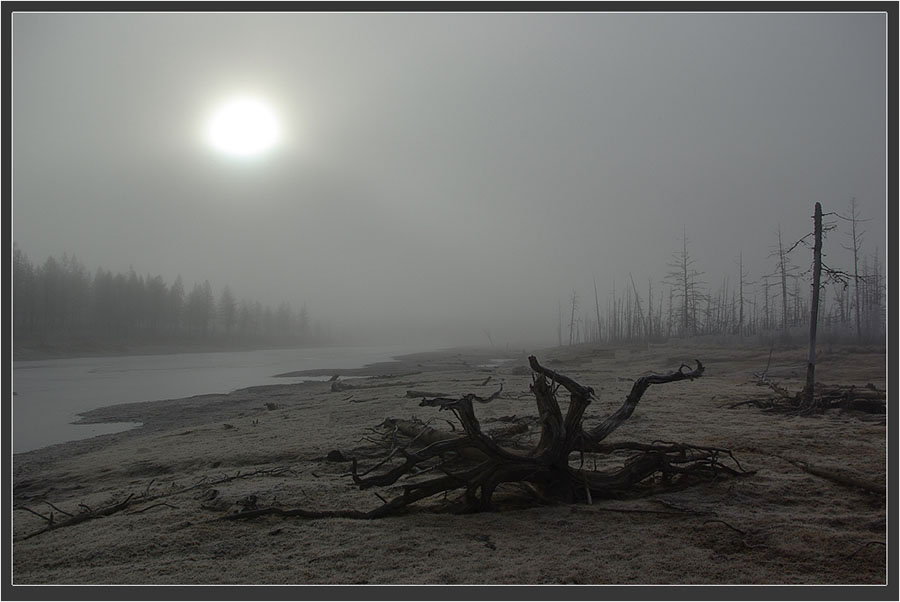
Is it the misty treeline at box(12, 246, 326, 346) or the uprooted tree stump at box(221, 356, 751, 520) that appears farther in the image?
the misty treeline at box(12, 246, 326, 346)

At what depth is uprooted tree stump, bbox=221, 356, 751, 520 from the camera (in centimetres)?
332

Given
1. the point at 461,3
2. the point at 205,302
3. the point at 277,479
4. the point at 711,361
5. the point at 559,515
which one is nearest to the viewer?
the point at 461,3

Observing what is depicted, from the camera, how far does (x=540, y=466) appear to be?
348 cm

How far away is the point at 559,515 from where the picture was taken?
323cm

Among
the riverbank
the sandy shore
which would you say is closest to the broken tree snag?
the sandy shore

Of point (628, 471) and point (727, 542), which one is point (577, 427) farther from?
point (727, 542)

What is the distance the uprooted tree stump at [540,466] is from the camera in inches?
131

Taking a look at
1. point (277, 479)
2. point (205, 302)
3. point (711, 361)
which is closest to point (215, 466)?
point (277, 479)

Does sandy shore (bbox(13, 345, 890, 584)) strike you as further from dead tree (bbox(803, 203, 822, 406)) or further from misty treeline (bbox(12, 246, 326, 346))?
misty treeline (bbox(12, 246, 326, 346))

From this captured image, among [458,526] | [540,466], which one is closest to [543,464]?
[540,466]

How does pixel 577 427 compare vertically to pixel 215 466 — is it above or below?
above

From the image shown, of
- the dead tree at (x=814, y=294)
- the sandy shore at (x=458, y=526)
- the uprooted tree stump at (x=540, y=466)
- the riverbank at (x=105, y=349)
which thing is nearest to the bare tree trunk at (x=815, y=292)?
the dead tree at (x=814, y=294)

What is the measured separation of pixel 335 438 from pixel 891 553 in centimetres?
536

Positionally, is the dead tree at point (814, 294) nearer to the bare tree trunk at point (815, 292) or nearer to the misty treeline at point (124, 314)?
the bare tree trunk at point (815, 292)
